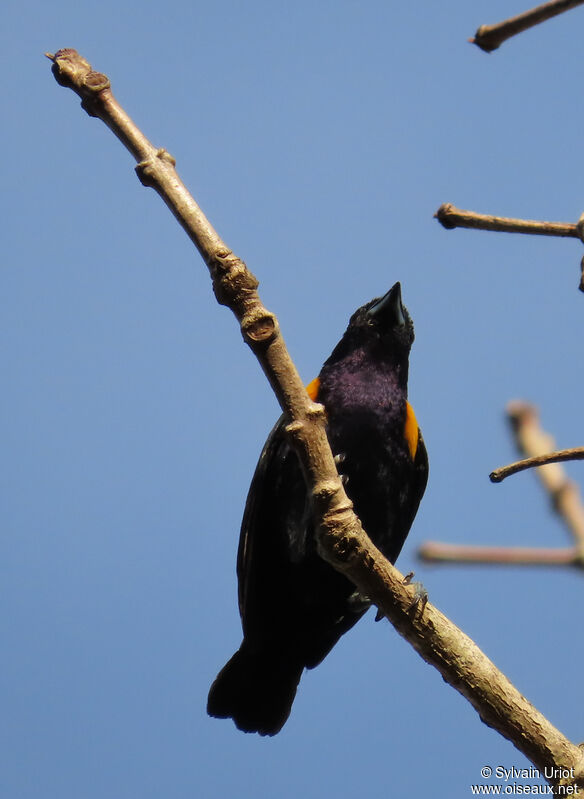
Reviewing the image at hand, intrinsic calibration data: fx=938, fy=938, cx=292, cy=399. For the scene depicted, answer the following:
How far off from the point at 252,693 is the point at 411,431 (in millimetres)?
1735

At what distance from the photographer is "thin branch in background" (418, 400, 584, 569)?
1.13m

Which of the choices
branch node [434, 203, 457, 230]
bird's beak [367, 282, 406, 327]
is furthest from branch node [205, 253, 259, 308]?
bird's beak [367, 282, 406, 327]

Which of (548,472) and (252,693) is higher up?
(252,693)

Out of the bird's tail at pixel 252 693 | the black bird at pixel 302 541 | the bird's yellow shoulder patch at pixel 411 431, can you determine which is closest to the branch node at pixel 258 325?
the black bird at pixel 302 541

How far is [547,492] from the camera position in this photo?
1451 millimetres

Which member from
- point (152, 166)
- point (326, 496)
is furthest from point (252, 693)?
point (152, 166)

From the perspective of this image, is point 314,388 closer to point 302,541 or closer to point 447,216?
point 302,541

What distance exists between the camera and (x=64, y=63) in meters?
2.65

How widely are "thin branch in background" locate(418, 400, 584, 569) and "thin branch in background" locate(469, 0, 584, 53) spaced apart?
0.58 m

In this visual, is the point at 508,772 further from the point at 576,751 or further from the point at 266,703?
the point at 266,703

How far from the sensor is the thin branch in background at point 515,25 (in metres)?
1.30

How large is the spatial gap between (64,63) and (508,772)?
253 cm

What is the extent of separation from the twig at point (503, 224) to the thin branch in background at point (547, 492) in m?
0.37

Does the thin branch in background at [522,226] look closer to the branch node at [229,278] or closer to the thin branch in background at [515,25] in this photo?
the thin branch in background at [515,25]
